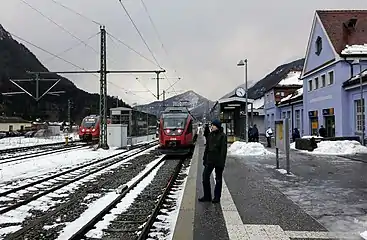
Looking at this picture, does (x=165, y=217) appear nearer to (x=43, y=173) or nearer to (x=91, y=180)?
(x=91, y=180)

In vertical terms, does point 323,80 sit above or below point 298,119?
above

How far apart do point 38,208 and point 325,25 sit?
30.7 meters

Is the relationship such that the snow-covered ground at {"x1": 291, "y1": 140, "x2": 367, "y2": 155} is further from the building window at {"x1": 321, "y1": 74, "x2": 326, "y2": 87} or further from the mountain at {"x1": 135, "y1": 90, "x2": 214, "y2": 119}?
the mountain at {"x1": 135, "y1": 90, "x2": 214, "y2": 119}

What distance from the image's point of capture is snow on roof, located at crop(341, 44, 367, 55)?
31938 mm

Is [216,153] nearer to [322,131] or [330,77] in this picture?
[322,131]

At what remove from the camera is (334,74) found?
110ft

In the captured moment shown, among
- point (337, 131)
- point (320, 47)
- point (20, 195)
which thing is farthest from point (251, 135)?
point (20, 195)

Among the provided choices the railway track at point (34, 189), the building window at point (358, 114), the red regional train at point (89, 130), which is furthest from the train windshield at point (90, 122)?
the railway track at point (34, 189)

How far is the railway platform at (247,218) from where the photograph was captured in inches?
286

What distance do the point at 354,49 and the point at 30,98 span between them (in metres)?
76.9

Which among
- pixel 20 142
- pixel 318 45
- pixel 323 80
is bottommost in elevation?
pixel 20 142

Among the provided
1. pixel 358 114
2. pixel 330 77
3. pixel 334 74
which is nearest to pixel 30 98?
pixel 330 77

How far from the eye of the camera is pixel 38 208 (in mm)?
10469

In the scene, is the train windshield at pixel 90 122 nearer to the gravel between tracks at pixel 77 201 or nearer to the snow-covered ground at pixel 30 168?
the snow-covered ground at pixel 30 168
